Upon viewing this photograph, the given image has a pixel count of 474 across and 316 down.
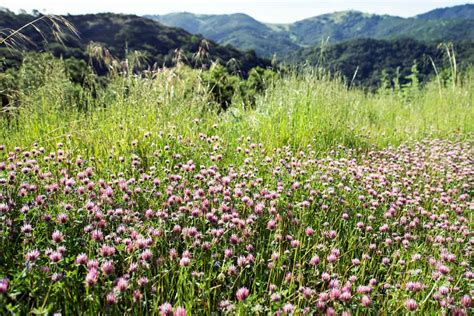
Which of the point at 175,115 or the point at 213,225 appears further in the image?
the point at 175,115

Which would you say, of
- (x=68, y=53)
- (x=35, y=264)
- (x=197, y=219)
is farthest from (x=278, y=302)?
(x=68, y=53)

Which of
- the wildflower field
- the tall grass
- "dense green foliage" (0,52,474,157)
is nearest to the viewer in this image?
the wildflower field

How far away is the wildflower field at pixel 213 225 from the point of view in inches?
73.6

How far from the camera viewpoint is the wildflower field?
1870mm

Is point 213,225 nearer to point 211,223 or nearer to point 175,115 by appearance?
point 211,223

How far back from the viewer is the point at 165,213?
7.94 ft

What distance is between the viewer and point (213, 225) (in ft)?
8.43

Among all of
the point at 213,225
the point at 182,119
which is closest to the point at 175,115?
the point at 182,119

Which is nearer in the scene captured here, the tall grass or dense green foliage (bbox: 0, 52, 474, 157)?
the tall grass

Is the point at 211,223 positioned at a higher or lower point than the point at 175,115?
lower

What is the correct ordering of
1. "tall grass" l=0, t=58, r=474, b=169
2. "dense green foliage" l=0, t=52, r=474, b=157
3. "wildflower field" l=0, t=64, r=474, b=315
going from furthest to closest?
"dense green foliage" l=0, t=52, r=474, b=157, "tall grass" l=0, t=58, r=474, b=169, "wildflower field" l=0, t=64, r=474, b=315

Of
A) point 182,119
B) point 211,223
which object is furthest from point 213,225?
point 182,119

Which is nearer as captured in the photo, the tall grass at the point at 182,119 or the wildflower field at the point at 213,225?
the wildflower field at the point at 213,225

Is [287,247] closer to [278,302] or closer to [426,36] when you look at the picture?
[278,302]
